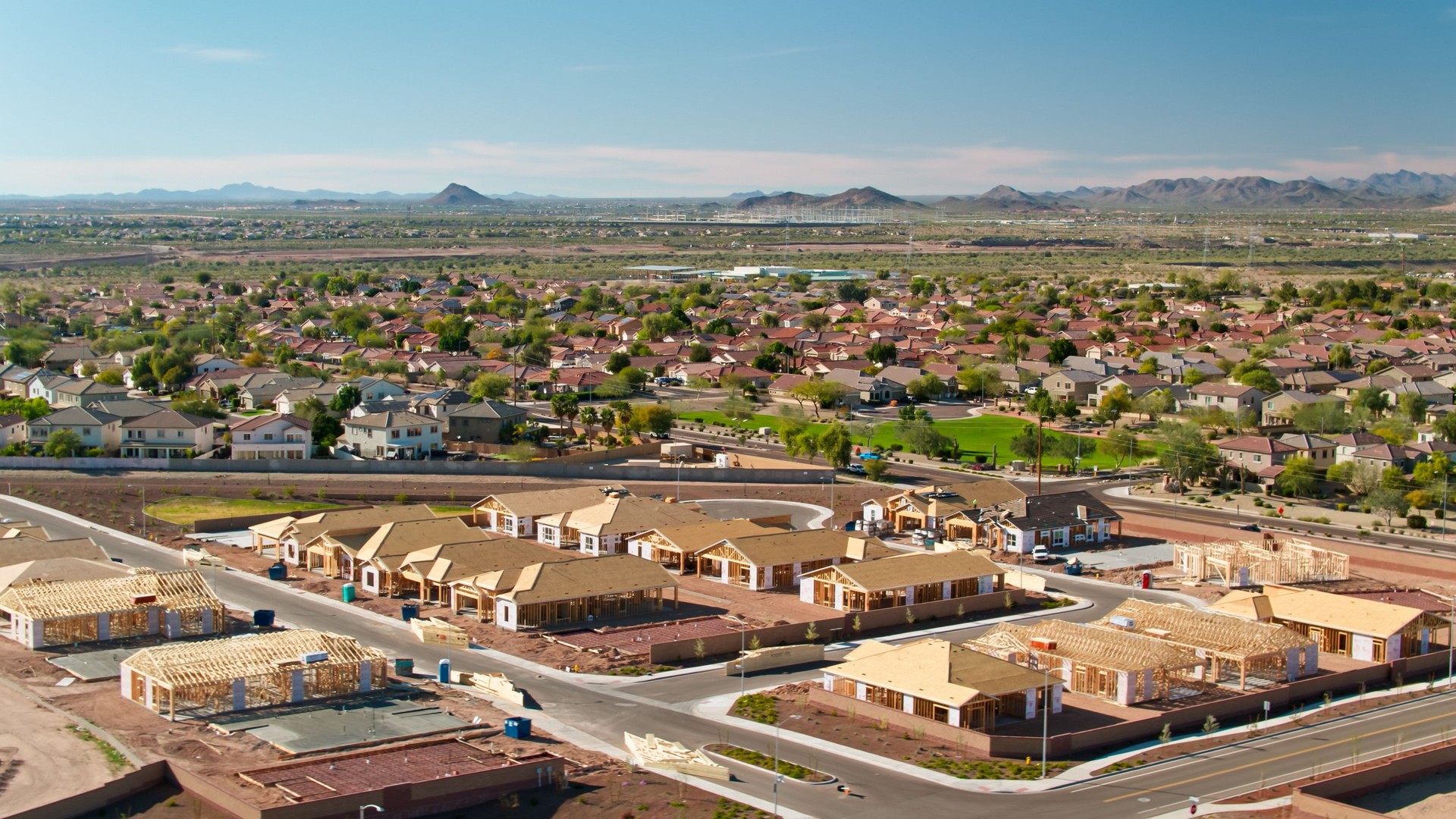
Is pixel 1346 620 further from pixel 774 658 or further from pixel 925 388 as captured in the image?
pixel 925 388

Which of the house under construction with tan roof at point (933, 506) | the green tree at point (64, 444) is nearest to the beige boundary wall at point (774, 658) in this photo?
the house under construction with tan roof at point (933, 506)

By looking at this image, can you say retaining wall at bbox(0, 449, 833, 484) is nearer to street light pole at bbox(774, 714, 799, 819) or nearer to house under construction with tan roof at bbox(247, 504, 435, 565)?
house under construction with tan roof at bbox(247, 504, 435, 565)

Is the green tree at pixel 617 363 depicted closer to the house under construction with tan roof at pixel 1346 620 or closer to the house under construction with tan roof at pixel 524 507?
the house under construction with tan roof at pixel 524 507

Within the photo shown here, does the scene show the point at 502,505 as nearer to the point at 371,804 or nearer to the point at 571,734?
the point at 571,734

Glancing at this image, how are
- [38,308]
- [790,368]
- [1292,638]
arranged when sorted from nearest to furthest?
[1292,638] < [790,368] < [38,308]

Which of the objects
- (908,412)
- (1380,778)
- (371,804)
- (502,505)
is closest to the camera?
(371,804)

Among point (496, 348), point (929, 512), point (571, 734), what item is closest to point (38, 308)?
point (496, 348)
